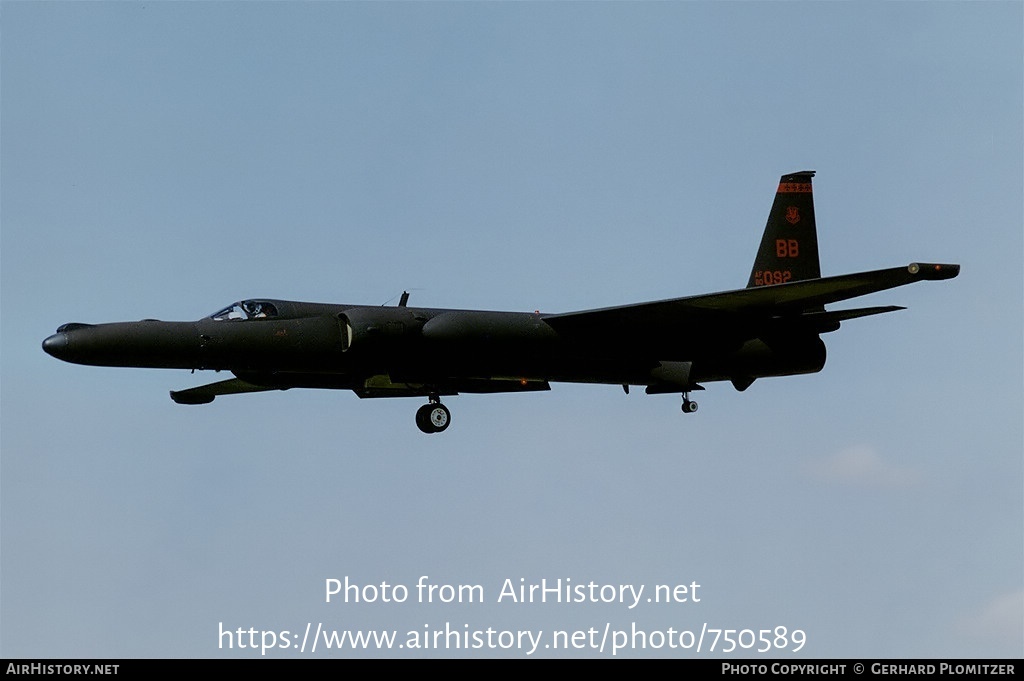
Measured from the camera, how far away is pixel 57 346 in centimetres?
2045

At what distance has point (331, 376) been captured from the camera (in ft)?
79.0

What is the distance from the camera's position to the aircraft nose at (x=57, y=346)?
20.5 meters

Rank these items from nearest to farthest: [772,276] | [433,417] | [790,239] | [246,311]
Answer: [246,311], [433,417], [772,276], [790,239]

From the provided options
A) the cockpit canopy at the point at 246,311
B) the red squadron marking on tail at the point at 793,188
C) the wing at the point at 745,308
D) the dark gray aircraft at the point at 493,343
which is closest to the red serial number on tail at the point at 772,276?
the dark gray aircraft at the point at 493,343

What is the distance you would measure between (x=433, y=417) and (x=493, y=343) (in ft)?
6.26

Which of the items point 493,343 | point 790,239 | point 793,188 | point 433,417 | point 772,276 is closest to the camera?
point 493,343

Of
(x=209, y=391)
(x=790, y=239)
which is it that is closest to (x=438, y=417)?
(x=209, y=391)

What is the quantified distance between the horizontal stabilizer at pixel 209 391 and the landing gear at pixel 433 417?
4157mm

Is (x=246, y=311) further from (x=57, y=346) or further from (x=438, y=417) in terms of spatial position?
(x=438, y=417)

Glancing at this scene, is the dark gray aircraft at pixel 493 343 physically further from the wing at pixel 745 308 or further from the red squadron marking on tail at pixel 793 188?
the red squadron marking on tail at pixel 793 188

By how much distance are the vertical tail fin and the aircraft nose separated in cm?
1241

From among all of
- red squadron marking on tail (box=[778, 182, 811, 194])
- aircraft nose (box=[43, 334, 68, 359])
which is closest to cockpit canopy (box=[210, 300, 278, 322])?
aircraft nose (box=[43, 334, 68, 359])

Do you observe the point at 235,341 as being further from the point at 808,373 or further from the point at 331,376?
the point at 808,373
